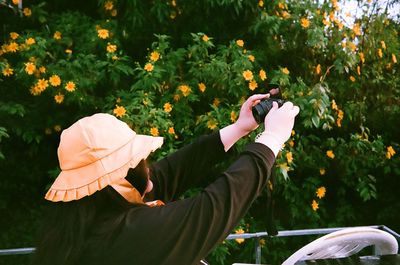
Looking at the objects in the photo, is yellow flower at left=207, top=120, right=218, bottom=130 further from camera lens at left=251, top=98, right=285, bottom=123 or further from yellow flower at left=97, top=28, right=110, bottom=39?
camera lens at left=251, top=98, right=285, bottom=123

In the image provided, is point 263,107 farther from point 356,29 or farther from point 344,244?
point 356,29

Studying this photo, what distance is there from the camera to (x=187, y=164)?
185 cm

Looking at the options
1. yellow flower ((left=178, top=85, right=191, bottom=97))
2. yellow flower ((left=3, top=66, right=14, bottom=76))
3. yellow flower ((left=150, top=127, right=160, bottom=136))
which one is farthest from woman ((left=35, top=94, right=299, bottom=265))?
yellow flower ((left=3, top=66, right=14, bottom=76))

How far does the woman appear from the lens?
131 centimetres

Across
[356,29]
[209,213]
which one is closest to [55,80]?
[356,29]

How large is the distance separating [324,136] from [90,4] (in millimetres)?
1814

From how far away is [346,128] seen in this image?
3736 mm

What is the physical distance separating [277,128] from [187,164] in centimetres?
47

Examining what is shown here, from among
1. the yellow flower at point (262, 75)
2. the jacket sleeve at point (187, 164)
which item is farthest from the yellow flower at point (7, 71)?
the jacket sleeve at point (187, 164)

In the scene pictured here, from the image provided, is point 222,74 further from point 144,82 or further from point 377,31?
point 377,31

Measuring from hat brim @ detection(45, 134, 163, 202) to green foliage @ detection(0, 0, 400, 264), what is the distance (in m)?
1.52

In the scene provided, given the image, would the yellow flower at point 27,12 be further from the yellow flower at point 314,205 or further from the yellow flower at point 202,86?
the yellow flower at point 314,205

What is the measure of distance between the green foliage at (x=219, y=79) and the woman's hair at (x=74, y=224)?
1.53m

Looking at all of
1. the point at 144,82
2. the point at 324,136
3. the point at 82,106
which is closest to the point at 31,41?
the point at 82,106
